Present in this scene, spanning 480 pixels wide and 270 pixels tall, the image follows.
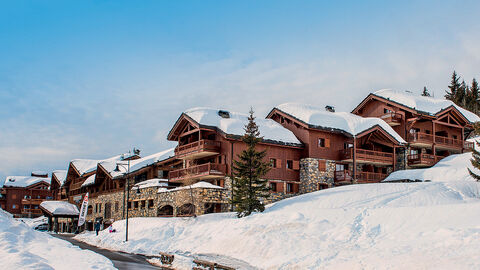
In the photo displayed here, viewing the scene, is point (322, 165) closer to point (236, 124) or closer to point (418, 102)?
point (236, 124)

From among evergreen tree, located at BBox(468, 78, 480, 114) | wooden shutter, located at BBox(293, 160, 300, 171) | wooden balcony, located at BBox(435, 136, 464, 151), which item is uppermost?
evergreen tree, located at BBox(468, 78, 480, 114)

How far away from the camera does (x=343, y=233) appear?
23.1m

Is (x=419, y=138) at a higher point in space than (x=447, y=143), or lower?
higher

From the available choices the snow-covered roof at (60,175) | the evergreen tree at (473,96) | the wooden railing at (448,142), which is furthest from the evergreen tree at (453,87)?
the snow-covered roof at (60,175)

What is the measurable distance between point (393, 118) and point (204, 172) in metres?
22.6

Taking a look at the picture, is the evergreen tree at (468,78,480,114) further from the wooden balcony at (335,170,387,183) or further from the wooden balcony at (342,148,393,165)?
the wooden balcony at (335,170,387,183)

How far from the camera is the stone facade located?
42625mm

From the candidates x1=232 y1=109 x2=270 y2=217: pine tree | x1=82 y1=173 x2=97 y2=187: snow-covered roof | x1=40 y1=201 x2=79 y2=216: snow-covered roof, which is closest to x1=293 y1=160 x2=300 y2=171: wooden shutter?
x1=232 y1=109 x2=270 y2=217: pine tree

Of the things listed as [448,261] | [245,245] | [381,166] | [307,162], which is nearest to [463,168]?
[381,166]

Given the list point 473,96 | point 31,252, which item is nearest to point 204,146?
point 31,252

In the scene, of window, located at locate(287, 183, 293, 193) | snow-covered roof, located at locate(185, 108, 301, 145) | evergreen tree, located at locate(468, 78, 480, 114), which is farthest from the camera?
evergreen tree, located at locate(468, 78, 480, 114)

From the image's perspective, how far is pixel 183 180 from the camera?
42.9m

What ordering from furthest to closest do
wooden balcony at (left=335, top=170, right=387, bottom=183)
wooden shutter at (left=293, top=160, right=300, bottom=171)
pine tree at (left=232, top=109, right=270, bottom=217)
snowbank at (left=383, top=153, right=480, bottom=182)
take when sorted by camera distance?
1. wooden shutter at (left=293, top=160, right=300, bottom=171)
2. wooden balcony at (left=335, top=170, right=387, bottom=183)
3. snowbank at (left=383, top=153, right=480, bottom=182)
4. pine tree at (left=232, top=109, right=270, bottom=217)

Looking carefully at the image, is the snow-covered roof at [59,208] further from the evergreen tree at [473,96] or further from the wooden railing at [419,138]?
the evergreen tree at [473,96]
